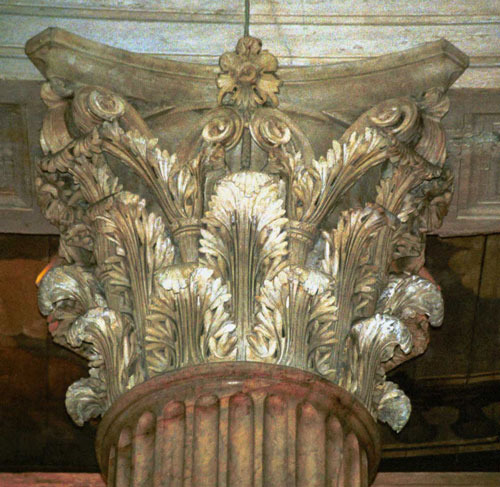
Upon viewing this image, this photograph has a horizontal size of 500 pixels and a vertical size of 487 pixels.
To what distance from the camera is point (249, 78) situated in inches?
276

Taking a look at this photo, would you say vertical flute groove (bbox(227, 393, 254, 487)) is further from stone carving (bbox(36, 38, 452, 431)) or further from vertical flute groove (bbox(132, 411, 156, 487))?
vertical flute groove (bbox(132, 411, 156, 487))

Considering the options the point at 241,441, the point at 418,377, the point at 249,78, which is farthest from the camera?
the point at 418,377

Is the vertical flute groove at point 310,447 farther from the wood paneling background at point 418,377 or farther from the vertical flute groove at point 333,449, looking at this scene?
the wood paneling background at point 418,377

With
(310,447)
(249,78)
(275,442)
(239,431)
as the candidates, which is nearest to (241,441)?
(239,431)

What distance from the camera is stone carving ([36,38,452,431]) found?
252 inches

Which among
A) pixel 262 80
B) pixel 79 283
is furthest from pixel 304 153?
pixel 79 283

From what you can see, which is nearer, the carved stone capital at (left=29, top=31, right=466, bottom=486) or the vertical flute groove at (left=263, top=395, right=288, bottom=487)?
the vertical flute groove at (left=263, top=395, right=288, bottom=487)

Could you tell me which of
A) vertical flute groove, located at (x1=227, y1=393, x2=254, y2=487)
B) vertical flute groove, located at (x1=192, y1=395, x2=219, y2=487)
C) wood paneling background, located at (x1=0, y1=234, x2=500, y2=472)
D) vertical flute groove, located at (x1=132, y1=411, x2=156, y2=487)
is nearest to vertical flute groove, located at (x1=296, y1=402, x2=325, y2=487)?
vertical flute groove, located at (x1=227, y1=393, x2=254, y2=487)

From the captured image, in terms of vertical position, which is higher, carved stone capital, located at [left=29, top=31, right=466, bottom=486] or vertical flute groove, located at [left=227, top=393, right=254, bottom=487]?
carved stone capital, located at [left=29, top=31, right=466, bottom=486]

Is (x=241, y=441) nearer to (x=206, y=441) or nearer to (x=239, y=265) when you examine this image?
(x=206, y=441)

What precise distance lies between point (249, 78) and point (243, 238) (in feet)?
3.23

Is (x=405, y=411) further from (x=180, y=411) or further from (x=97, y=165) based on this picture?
(x=97, y=165)

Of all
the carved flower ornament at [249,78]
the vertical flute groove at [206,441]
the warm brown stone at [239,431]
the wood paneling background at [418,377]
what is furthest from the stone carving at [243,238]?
the wood paneling background at [418,377]

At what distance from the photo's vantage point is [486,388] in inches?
407
